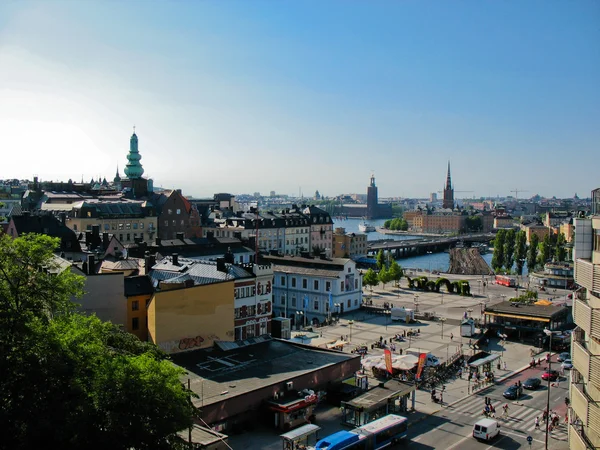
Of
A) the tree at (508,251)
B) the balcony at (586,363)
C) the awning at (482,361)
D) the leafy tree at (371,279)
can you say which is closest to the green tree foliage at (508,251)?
the tree at (508,251)

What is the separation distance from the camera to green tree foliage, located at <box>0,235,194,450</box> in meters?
16.0

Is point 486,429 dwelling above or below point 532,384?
above

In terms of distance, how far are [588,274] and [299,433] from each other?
14.1m

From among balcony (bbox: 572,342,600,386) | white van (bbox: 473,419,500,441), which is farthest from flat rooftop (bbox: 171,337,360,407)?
balcony (bbox: 572,342,600,386)

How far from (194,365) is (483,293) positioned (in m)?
48.0

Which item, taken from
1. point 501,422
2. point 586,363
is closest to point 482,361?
point 501,422

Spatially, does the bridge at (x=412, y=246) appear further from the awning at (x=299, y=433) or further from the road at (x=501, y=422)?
the awning at (x=299, y=433)

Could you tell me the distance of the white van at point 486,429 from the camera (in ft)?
91.2

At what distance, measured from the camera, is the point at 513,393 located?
3453cm

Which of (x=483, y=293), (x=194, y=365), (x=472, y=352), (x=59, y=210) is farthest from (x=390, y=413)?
(x=59, y=210)

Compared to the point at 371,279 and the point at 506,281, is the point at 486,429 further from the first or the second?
the point at 506,281

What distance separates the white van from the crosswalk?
195 cm

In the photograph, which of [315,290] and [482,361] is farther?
[315,290]

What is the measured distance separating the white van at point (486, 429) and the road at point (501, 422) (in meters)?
0.25
